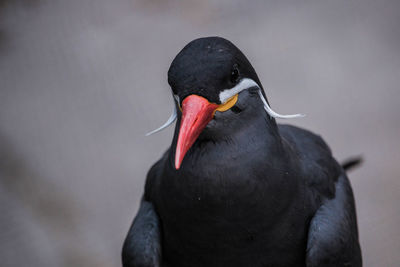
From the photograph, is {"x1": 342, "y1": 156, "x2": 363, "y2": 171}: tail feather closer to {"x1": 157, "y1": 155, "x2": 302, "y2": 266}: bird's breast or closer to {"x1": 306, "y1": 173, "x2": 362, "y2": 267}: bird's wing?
{"x1": 306, "y1": 173, "x2": 362, "y2": 267}: bird's wing

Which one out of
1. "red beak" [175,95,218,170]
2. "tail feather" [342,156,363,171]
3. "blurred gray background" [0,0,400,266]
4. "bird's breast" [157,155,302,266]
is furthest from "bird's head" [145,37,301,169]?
"blurred gray background" [0,0,400,266]

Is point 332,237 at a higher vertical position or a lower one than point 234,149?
lower

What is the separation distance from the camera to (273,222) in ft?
7.02

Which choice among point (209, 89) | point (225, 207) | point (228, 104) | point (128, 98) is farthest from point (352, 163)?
point (128, 98)

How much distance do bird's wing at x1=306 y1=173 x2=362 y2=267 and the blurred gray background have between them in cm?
137

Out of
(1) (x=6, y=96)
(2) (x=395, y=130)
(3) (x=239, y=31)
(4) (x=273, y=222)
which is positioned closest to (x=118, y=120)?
(1) (x=6, y=96)

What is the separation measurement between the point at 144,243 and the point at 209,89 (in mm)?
885

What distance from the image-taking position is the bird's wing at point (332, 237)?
2.21 metres

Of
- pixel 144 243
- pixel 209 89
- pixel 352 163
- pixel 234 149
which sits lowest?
pixel 352 163

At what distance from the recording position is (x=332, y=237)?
224 cm

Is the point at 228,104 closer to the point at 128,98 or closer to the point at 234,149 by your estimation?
the point at 234,149

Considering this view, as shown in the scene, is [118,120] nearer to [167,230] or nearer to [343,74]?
[343,74]

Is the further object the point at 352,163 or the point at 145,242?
the point at 352,163

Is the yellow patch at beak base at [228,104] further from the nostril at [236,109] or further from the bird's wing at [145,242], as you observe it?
the bird's wing at [145,242]
